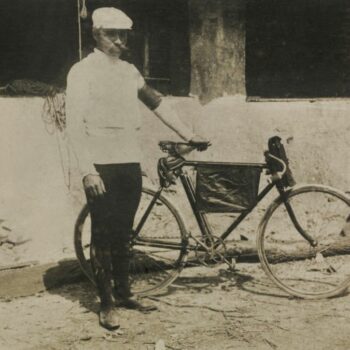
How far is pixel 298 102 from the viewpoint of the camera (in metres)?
6.73

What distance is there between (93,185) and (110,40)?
1089 millimetres


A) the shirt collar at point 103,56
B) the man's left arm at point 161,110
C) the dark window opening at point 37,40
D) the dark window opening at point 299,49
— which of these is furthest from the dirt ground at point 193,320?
the dark window opening at point 299,49

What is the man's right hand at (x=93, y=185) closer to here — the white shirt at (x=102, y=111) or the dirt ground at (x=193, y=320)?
the white shirt at (x=102, y=111)

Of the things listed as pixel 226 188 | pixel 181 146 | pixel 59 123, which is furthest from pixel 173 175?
pixel 59 123

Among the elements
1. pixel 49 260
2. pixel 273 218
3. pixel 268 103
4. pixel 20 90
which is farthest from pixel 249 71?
pixel 49 260

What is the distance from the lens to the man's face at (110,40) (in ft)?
15.8

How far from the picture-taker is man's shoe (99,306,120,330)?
478 centimetres

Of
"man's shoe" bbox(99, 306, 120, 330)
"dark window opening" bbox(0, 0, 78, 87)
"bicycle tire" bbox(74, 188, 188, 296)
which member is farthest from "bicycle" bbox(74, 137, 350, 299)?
"dark window opening" bbox(0, 0, 78, 87)

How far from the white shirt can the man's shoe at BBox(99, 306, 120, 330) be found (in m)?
1.05

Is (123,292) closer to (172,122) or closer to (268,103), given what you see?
(172,122)

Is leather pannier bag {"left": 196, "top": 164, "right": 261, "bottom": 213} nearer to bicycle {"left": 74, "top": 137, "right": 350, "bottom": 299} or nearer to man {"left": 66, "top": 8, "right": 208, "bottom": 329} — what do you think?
bicycle {"left": 74, "top": 137, "right": 350, "bottom": 299}

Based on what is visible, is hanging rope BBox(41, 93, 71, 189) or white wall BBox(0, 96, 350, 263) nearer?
white wall BBox(0, 96, 350, 263)

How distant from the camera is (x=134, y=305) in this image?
5.18 meters

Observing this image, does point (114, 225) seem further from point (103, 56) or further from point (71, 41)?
point (71, 41)
